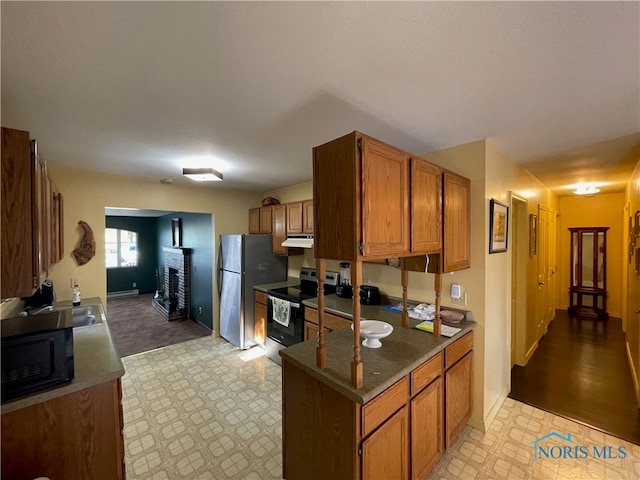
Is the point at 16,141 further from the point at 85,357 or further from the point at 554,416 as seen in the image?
the point at 554,416

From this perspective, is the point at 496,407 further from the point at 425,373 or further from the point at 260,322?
the point at 260,322

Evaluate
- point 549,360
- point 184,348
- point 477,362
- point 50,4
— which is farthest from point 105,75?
point 549,360

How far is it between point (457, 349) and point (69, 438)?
253 cm

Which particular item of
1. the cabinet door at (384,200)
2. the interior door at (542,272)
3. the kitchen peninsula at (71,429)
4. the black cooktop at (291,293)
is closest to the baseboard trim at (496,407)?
the interior door at (542,272)

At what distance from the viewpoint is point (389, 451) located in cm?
150

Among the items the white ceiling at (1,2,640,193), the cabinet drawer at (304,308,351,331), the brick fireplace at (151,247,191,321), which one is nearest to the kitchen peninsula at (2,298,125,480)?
the white ceiling at (1,2,640,193)

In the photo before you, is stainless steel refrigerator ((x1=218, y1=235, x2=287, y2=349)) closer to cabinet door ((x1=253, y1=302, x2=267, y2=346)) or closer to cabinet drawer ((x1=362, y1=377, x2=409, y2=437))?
cabinet door ((x1=253, y1=302, x2=267, y2=346))

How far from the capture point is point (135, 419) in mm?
2486

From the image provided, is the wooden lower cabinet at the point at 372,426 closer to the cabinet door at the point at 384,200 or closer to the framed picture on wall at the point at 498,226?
the cabinet door at the point at 384,200

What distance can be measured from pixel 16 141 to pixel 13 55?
1.24 feet

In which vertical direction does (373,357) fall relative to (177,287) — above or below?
above

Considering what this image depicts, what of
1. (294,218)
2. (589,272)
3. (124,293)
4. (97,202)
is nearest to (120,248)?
(124,293)

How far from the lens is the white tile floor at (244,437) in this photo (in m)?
1.91

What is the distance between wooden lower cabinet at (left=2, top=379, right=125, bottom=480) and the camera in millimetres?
1289
